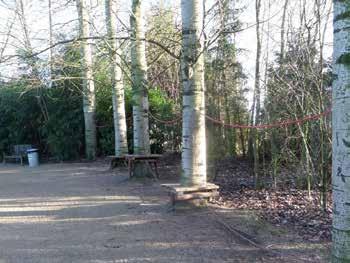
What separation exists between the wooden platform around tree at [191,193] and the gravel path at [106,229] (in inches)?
10.6

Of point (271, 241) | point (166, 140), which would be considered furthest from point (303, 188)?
point (166, 140)

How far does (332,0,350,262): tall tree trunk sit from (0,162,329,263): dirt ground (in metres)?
1.85

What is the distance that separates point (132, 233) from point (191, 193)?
4.81 feet

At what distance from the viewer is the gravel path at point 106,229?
186 inches

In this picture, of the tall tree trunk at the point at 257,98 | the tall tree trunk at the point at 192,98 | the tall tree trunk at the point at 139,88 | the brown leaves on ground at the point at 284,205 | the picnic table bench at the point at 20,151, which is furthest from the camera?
the picnic table bench at the point at 20,151

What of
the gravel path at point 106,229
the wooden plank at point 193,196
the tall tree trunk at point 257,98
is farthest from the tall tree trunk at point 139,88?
the wooden plank at point 193,196

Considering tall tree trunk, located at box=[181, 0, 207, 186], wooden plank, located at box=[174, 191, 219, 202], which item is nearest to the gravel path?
wooden plank, located at box=[174, 191, 219, 202]

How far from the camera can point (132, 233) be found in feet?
18.6

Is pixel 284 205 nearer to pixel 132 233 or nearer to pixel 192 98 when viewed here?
pixel 192 98

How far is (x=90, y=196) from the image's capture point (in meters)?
8.75

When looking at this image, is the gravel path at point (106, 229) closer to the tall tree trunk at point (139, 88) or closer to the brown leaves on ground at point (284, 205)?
the brown leaves on ground at point (284, 205)

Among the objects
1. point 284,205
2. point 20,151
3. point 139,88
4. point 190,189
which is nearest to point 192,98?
point 190,189

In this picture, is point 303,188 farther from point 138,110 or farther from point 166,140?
point 166,140

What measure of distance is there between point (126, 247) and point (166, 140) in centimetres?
1140
